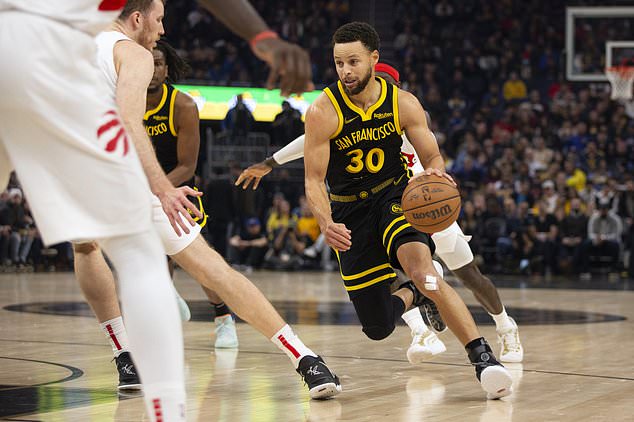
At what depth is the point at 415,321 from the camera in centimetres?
645

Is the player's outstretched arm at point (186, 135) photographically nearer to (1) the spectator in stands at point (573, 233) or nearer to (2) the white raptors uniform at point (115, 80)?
(2) the white raptors uniform at point (115, 80)

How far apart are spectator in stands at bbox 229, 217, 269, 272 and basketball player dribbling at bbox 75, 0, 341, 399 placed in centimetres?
1394

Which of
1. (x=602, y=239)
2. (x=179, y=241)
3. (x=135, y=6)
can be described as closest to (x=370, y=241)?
(x=179, y=241)

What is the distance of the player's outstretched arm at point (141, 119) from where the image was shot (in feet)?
12.2

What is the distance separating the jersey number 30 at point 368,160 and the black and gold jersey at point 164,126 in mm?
1596

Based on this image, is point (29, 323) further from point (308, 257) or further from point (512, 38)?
point (512, 38)

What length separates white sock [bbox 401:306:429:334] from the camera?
20.9 ft

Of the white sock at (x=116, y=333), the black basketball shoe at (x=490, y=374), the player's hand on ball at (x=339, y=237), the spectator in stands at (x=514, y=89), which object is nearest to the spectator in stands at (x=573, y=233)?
the spectator in stands at (x=514, y=89)

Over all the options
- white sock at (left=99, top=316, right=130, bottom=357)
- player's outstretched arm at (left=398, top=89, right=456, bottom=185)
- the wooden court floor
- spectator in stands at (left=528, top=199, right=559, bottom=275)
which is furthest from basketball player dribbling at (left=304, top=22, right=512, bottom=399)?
spectator in stands at (left=528, top=199, right=559, bottom=275)

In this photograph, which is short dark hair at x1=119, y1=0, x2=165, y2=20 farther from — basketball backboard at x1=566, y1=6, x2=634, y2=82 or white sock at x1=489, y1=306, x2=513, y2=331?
basketball backboard at x1=566, y1=6, x2=634, y2=82

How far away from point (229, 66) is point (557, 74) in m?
7.39

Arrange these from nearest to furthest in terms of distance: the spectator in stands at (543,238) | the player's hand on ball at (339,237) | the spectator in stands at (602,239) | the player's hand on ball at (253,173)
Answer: the player's hand on ball at (339,237) → the player's hand on ball at (253,173) → the spectator in stands at (602,239) → the spectator in stands at (543,238)

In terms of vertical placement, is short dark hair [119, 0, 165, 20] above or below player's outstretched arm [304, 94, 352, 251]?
above

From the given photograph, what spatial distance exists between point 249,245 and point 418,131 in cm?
1351
